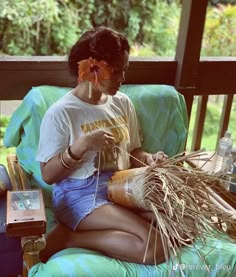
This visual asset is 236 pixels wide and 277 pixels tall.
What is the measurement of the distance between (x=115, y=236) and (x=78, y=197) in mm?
227

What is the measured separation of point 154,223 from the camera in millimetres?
1720

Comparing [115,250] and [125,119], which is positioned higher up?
[125,119]

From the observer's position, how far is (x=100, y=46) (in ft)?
5.67

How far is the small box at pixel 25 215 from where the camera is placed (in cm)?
148

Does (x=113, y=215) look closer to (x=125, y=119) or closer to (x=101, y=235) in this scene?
(x=101, y=235)

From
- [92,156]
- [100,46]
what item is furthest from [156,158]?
[100,46]

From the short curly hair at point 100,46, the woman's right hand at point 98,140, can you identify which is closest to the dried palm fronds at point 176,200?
the woman's right hand at point 98,140

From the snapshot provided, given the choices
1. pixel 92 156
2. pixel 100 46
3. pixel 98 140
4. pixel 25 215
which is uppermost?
pixel 100 46

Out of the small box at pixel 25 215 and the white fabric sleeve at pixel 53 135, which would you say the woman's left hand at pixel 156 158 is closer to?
the white fabric sleeve at pixel 53 135

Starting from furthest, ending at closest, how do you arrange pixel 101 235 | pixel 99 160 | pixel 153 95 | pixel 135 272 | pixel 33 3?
pixel 33 3
pixel 153 95
pixel 99 160
pixel 101 235
pixel 135 272

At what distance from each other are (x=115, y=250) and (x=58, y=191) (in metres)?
0.36

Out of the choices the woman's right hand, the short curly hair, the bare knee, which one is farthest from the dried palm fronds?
the short curly hair

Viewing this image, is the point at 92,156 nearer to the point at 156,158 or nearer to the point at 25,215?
the point at 156,158

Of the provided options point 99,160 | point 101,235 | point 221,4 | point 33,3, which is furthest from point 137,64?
point 221,4
